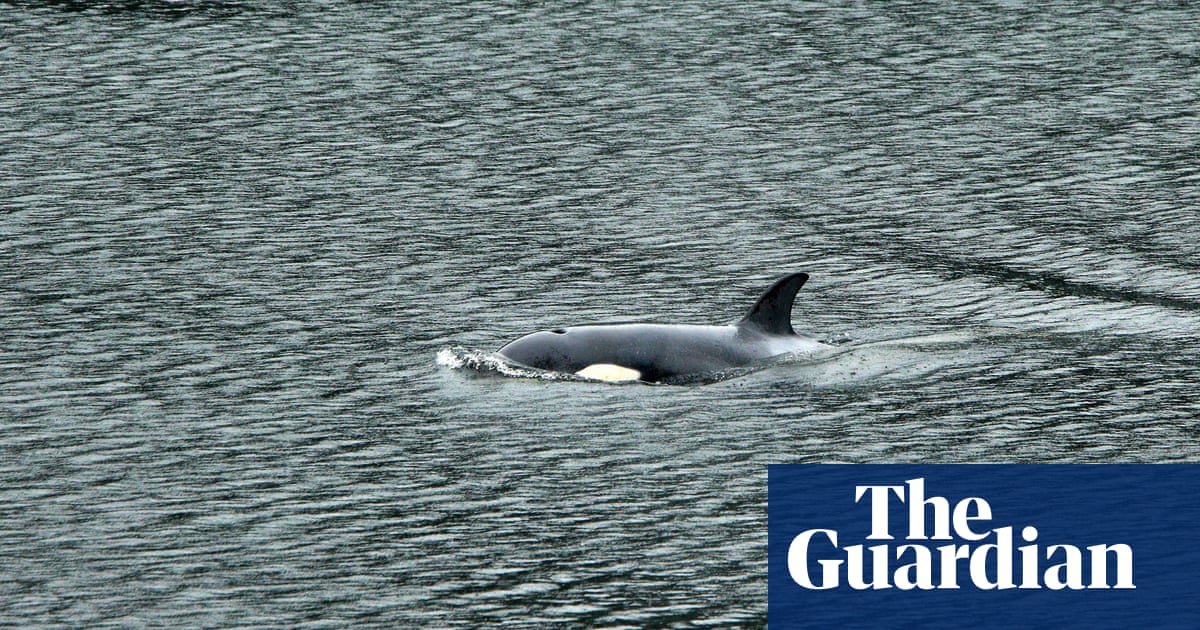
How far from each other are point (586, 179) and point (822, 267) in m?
8.36

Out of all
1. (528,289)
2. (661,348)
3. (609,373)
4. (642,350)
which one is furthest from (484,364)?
(528,289)

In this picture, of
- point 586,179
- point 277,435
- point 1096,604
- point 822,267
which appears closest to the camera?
point 1096,604

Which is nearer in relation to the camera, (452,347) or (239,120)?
(452,347)

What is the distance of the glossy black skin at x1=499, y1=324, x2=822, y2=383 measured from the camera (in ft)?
76.3

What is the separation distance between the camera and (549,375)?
23.4m

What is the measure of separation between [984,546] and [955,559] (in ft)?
1.50

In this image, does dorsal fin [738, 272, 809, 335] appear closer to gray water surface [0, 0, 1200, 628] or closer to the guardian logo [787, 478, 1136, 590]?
gray water surface [0, 0, 1200, 628]

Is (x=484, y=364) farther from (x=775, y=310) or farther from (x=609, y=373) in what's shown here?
(x=775, y=310)

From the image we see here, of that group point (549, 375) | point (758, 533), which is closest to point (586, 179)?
point (549, 375)

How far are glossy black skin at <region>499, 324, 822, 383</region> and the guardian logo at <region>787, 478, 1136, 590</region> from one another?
426cm

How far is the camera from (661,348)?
2344 centimetres

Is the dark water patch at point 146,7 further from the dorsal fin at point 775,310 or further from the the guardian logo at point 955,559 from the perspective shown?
the the guardian logo at point 955,559

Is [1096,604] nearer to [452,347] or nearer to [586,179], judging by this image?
[452,347]

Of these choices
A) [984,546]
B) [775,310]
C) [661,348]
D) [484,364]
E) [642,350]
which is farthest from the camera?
[484,364]
